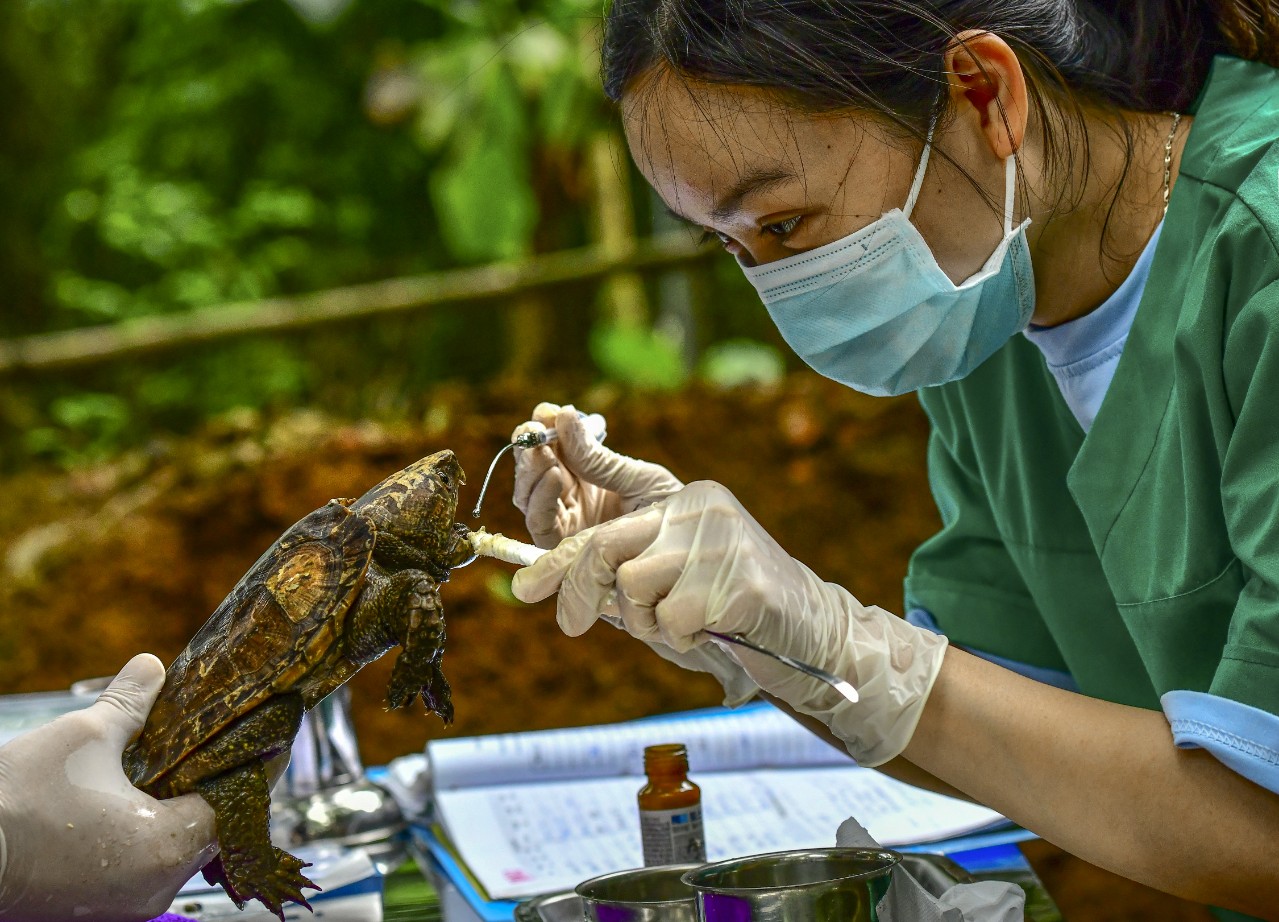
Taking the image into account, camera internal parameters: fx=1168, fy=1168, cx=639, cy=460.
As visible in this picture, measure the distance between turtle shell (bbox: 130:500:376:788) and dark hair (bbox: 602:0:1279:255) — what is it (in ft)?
1.90

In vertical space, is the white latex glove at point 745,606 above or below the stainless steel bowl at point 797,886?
above

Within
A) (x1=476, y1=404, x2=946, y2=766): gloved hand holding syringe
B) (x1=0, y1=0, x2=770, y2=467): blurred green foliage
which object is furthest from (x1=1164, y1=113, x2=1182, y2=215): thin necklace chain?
(x1=0, y1=0, x2=770, y2=467): blurred green foliage

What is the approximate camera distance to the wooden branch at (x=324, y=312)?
14.1ft

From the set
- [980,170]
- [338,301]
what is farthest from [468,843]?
[338,301]

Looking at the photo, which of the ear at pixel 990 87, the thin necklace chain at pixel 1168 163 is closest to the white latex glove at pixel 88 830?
the ear at pixel 990 87

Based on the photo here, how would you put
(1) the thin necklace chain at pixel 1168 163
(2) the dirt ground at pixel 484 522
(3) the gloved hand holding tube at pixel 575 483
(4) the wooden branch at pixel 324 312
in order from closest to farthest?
1. (1) the thin necklace chain at pixel 1168 163
2. (3) the gloved hand holding tube at pixel 575 483
3. (2) the dirt ground at pixel 484 522
4. (4) the wooden branch at pixel 324 312

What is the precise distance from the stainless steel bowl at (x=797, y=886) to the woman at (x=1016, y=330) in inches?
5.1

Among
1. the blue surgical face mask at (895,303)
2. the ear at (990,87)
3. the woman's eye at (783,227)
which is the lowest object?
the blue surgical face mask at (895,303)

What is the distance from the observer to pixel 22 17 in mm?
6918

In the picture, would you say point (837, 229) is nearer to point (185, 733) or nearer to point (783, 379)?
point (185, 733)

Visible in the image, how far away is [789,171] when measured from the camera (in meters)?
1.15

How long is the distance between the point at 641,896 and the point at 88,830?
482 mm

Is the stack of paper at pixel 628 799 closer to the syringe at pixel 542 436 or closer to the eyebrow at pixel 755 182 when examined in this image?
the syringe at pixel 542 436

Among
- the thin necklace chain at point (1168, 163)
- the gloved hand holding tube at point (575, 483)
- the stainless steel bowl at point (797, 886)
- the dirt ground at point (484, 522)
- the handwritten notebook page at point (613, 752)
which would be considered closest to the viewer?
the stainless steel bowl at point (797, 886)
